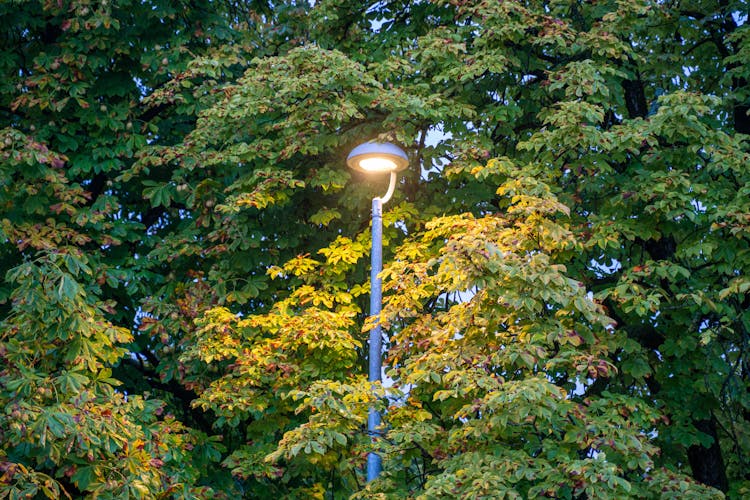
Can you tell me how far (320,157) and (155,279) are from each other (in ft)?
7.60

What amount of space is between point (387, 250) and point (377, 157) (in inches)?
103

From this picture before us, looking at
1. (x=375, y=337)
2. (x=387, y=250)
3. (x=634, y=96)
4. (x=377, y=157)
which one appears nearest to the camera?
(x=375, y=337)

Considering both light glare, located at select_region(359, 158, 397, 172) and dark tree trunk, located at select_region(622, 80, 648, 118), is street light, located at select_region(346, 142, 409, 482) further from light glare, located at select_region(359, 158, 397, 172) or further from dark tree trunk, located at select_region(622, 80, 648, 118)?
dark tree trunk, located at select_region(622, 80, 648, 118)

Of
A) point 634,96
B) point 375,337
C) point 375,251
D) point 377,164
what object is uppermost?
point 634,96

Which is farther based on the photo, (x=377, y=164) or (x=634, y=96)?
(x=634, y=96)

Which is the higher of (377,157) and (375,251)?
(377,157)

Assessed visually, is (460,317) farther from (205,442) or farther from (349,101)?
(205,442)

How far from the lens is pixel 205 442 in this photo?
10289mm

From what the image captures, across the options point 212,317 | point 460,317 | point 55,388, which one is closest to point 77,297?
point 55,388

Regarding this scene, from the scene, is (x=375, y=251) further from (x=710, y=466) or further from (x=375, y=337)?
(x=710, y=466)

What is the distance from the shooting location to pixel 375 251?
8.01 meters

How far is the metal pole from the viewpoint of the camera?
7.75 meters

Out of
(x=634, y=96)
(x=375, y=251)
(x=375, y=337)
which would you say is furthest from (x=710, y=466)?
(x=375, y=251)

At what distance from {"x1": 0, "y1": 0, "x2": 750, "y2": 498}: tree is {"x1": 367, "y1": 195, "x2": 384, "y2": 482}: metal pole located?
0.39 ft
